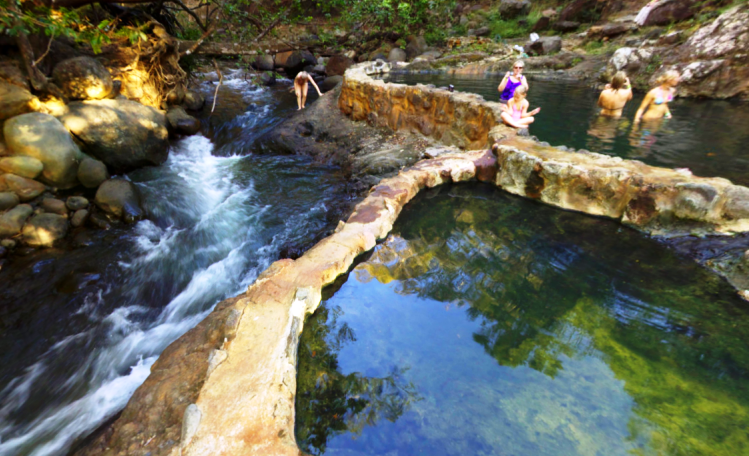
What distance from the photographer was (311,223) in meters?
4.91

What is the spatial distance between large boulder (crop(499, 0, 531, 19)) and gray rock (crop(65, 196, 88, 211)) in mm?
23386

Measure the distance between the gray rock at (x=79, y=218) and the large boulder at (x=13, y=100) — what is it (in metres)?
1.56

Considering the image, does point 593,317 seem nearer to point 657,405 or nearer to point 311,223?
point 657,405

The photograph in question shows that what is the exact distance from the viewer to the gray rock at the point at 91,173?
4934 mm

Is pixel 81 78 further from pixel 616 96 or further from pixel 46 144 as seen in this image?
pixel 616 96

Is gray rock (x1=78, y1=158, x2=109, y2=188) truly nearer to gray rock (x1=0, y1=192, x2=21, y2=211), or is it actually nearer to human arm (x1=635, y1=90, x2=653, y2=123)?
gray rock (x1=0, y1=192, x2=21, y2=211)

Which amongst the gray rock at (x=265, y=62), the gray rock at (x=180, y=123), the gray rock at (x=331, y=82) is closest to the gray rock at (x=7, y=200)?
the gray rock at (x=180, y=123)

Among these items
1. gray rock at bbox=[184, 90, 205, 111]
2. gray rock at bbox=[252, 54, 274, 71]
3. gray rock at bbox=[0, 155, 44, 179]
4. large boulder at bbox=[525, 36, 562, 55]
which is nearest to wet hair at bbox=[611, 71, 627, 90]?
gray rock at bbox=[0, 155, 44, 179]

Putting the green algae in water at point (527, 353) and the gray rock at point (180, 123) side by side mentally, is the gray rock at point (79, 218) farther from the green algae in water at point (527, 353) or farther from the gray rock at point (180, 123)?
the green algae in water at point (527, 353)

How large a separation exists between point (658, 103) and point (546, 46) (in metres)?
11.9

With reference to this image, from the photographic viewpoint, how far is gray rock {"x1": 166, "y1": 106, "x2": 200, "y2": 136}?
7648mm

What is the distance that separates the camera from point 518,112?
505 cm

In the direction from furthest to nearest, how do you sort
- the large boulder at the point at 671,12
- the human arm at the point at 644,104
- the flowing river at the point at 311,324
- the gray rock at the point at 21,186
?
the large boulder at the point at 671,12 → the human arm at the point at 644,104 → the gray rock at the point at 21,186 → the flowing river at the point at 311,324

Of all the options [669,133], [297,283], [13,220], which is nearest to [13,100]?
[13,220]
